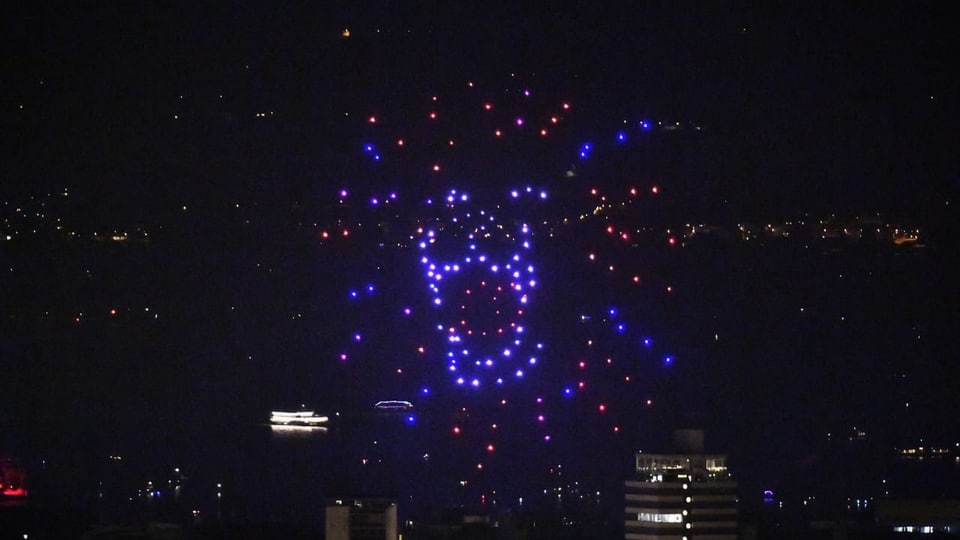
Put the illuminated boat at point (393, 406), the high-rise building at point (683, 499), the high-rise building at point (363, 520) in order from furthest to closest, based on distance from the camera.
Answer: the illuminated boat at point (393, 406) < the high-rise building at point (683, 499) < the high-rise building at point (363, 520)

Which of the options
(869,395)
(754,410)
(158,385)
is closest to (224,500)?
(158,385)

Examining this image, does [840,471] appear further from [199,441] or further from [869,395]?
[199,441]

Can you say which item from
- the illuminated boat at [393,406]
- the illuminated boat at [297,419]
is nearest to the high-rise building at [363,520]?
the illuminated boat at [393,406]

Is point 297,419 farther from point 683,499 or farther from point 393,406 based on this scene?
point 683,499

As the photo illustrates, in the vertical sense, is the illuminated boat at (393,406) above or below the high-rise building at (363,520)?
above

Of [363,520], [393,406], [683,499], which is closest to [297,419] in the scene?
[393,406]

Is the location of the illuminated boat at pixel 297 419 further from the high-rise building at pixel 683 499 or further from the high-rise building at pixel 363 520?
the high-rise building at pixel 363 520

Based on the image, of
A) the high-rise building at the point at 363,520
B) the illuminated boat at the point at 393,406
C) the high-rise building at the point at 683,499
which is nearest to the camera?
the high-rise building at the point at 363,520

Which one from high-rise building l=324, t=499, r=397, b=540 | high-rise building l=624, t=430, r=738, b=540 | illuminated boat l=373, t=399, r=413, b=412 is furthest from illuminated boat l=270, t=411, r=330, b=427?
high-rise building l=324, t=499, r=397, b=540
